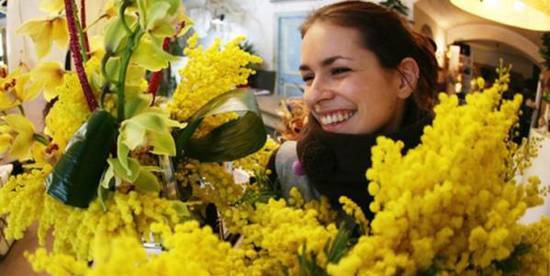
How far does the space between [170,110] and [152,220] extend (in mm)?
159

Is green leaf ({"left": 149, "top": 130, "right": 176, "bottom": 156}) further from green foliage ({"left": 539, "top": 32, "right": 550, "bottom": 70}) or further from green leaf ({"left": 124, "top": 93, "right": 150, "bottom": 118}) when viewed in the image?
green foliage ({"left": 539, "top": 32, "right": 550, "bottom": 70})

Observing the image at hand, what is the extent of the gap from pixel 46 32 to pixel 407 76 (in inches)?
19.1

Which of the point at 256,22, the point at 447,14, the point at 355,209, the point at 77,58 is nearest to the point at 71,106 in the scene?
the point at 77,58

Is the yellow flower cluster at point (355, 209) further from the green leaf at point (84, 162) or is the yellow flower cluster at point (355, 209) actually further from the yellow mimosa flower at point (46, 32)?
the yellow mimosa flower at point (46, 32)

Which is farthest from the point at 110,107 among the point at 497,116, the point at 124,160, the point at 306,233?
the point at 497,116

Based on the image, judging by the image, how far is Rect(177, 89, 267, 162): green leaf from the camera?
484mm

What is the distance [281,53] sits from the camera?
3.13m

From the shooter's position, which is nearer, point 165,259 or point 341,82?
point 165,259

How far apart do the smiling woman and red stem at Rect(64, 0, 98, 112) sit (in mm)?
277

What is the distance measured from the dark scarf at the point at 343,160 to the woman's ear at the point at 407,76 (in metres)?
0.06

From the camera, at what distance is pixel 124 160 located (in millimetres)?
368

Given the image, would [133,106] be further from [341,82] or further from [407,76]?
[407,76]

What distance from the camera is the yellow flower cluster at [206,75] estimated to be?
19.8 inches

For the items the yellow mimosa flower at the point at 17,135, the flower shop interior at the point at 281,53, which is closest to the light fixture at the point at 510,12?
the flower shop interior at the point at 281,53
